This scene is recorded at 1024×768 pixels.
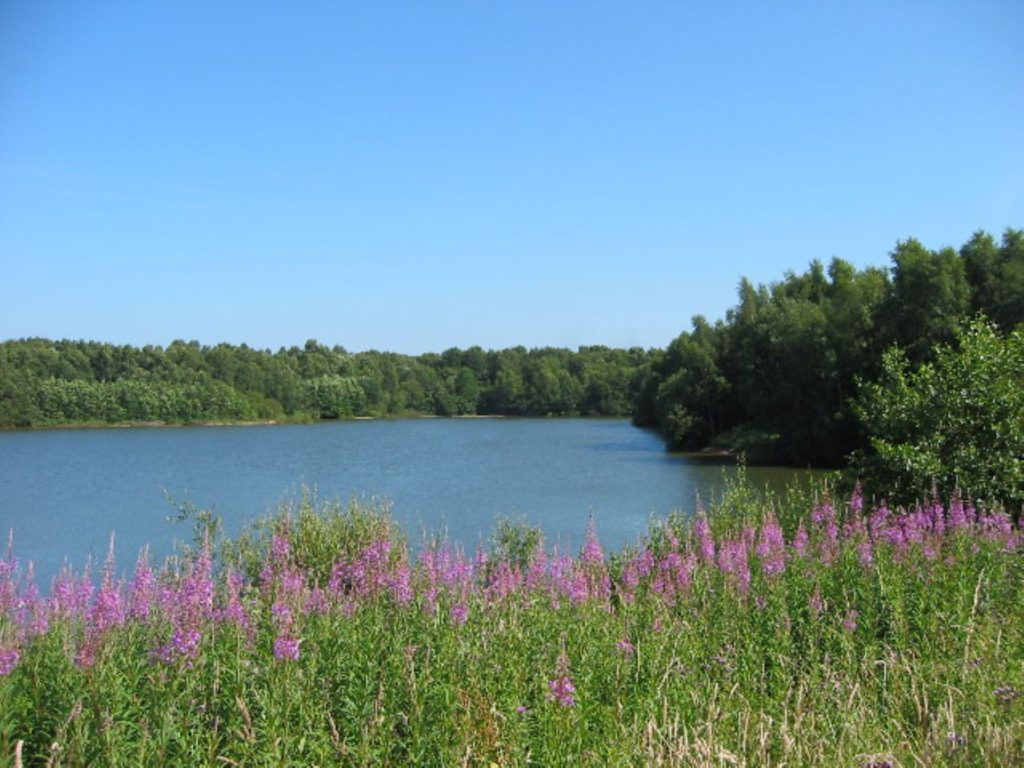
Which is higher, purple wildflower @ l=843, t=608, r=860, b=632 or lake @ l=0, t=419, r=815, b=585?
purple wildflower @ l=843, t=608, r=860, b=632

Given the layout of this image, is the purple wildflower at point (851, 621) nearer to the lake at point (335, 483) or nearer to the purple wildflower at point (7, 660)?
the lake at point (335, 483)

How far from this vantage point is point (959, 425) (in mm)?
12508

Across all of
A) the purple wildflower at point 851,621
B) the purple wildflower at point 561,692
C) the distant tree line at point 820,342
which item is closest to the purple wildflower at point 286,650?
the purple wildflower at point 561,692

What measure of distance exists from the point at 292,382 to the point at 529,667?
119571 millimetres

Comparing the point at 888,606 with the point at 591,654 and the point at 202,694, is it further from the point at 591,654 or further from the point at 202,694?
the point at 202,694

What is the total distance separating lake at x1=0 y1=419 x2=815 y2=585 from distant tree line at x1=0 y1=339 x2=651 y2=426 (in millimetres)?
16567

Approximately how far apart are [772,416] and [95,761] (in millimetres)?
56453

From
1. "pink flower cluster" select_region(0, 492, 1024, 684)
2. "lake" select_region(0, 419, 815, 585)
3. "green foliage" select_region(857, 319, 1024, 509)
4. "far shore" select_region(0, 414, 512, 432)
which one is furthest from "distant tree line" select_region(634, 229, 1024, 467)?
"far shore" select_region(0, 414, 512, 432)

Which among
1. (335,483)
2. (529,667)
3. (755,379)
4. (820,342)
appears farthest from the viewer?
(755,379)

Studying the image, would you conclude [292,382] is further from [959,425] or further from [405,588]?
[405,588]

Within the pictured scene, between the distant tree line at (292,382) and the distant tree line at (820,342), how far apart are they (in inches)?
1964

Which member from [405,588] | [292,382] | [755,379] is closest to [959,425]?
[405,588]

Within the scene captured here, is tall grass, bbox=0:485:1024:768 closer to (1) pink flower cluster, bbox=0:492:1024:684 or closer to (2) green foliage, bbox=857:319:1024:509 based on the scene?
(1) pink flower cluster, bbox=0:492:1024:684

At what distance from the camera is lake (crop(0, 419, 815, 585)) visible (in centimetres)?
2416
